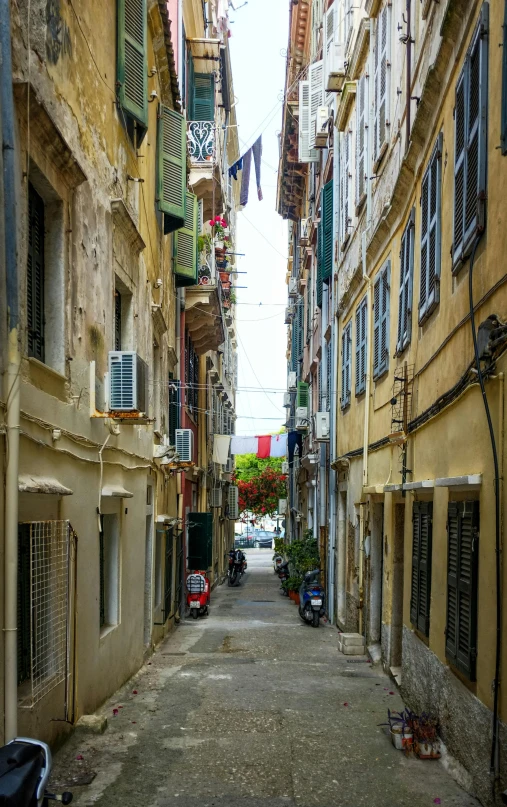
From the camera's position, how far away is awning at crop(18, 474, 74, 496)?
6526 mm

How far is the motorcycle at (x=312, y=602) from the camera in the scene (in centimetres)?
1830

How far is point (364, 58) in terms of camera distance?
602 inches

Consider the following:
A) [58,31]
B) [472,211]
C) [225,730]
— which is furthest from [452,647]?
[58,31]

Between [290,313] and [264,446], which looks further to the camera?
[290,313]

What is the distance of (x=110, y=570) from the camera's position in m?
11.2

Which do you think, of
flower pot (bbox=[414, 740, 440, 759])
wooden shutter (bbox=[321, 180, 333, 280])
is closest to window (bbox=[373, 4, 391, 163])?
wooden shutter (bbox=[321, 180, 333, 280])

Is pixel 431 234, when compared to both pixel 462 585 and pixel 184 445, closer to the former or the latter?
pixel 462 585

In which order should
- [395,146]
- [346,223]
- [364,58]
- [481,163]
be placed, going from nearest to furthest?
[481,163] < [395,146] < [364,58] < [346,223]

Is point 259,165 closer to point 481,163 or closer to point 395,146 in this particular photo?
point 395,146

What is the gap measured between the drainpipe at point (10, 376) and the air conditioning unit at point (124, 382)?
328cm

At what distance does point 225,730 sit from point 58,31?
6.83 m

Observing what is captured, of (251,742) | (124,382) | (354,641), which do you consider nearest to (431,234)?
(124,382)

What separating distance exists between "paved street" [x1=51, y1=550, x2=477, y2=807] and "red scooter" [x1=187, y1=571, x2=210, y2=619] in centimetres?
540

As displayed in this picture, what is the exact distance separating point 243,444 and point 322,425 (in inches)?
380
